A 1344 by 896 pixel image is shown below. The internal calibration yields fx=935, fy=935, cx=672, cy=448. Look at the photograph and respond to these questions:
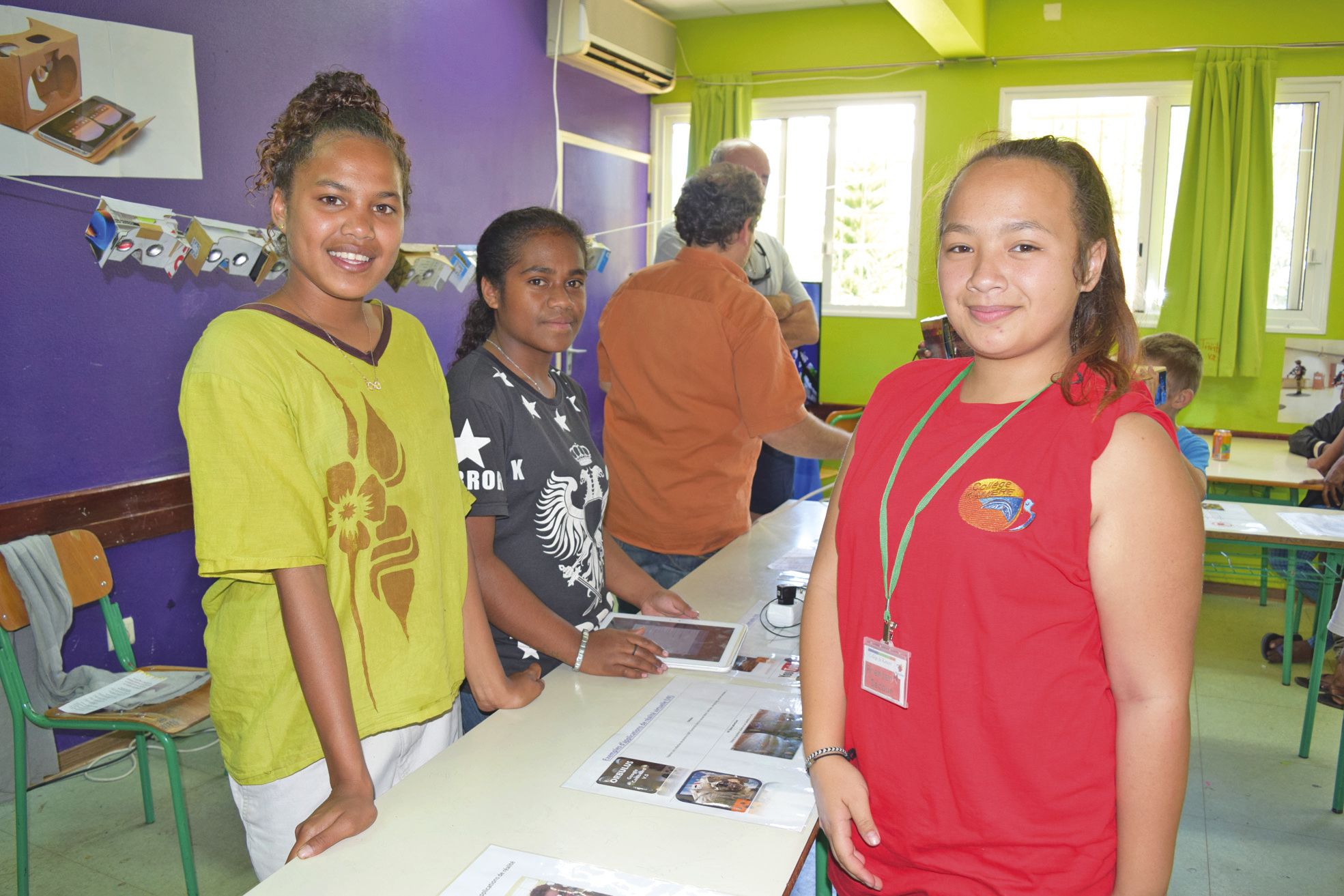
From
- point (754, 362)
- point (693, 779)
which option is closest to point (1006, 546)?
point (693, 779)

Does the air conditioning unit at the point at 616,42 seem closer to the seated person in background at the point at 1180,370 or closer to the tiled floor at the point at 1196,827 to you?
the seated person in background at the point at 1180,370

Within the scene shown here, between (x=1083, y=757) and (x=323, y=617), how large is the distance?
841 millimetres

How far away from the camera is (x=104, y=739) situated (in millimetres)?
3074

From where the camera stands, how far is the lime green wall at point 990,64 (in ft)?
16.5

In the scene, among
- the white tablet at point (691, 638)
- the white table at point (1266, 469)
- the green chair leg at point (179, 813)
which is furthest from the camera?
the white table at point (1266, 469)

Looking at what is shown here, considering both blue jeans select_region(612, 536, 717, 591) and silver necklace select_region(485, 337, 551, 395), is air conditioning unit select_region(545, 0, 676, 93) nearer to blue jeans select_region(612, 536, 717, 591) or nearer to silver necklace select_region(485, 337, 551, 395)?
blue jeans select_region(612, 536, 717, 591)

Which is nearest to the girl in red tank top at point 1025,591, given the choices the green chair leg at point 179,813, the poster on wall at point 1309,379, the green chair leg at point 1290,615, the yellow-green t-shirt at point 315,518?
the yellow-green t-shirt at point 315,518

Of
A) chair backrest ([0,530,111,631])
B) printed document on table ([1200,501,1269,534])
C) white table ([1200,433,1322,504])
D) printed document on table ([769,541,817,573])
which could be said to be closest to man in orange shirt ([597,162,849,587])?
printed document on table ([769,541,817,573])

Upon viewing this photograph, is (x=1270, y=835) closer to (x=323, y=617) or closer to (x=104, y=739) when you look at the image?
(x=323, y=617)

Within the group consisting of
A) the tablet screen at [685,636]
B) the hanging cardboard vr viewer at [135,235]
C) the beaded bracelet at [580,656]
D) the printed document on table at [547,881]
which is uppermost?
the hanging cardboard vr viewer at [135,235]

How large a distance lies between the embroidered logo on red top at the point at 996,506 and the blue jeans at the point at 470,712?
0.91 meters

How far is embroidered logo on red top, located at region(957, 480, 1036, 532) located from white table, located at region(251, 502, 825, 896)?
17.7 inches

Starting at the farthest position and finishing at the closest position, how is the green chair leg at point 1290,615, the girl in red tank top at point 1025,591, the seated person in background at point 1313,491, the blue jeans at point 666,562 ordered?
the seated person in background at point 1313,491, the green chair leg at point 1290,615, the blue jeans at point 666,562, the girl in red tank top at point 1025,591

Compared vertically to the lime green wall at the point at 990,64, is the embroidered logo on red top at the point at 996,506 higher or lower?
lower
